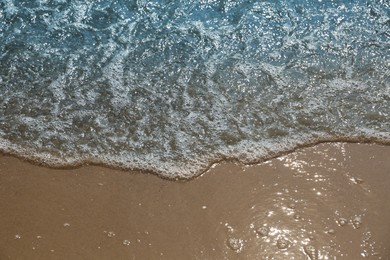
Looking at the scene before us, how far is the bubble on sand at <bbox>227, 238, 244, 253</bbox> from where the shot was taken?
99.3 inches

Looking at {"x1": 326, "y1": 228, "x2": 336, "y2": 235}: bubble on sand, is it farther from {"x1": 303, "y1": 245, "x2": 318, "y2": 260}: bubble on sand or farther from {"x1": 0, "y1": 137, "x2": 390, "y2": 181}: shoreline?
{"x1": 0, "y1": 137, "x2": 390, "y2": 181}: shoreline

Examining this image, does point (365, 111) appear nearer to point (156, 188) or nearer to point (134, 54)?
point (156, 188)

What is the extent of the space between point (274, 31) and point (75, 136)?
1938mm

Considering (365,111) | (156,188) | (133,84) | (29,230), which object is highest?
(365,111)

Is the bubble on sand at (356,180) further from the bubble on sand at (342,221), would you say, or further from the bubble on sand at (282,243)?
the bubble on sand at (282,243)

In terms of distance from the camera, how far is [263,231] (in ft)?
8.50

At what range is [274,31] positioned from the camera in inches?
158

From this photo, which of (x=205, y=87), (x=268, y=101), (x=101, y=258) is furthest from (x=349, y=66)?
(x=101, y=258)

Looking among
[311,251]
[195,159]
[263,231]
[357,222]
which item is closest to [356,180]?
[357,222]

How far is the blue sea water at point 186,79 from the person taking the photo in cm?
311

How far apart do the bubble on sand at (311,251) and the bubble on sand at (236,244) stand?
35 cm

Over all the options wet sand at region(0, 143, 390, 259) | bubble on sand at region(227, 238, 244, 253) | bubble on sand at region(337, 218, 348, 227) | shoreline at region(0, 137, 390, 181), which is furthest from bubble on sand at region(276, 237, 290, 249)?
shoreline at region(0, 137, 390, 181)

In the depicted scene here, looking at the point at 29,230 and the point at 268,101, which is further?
the point at 268,101

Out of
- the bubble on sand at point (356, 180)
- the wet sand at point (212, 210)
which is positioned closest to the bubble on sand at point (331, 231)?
the wet sand at point (212, 210)
